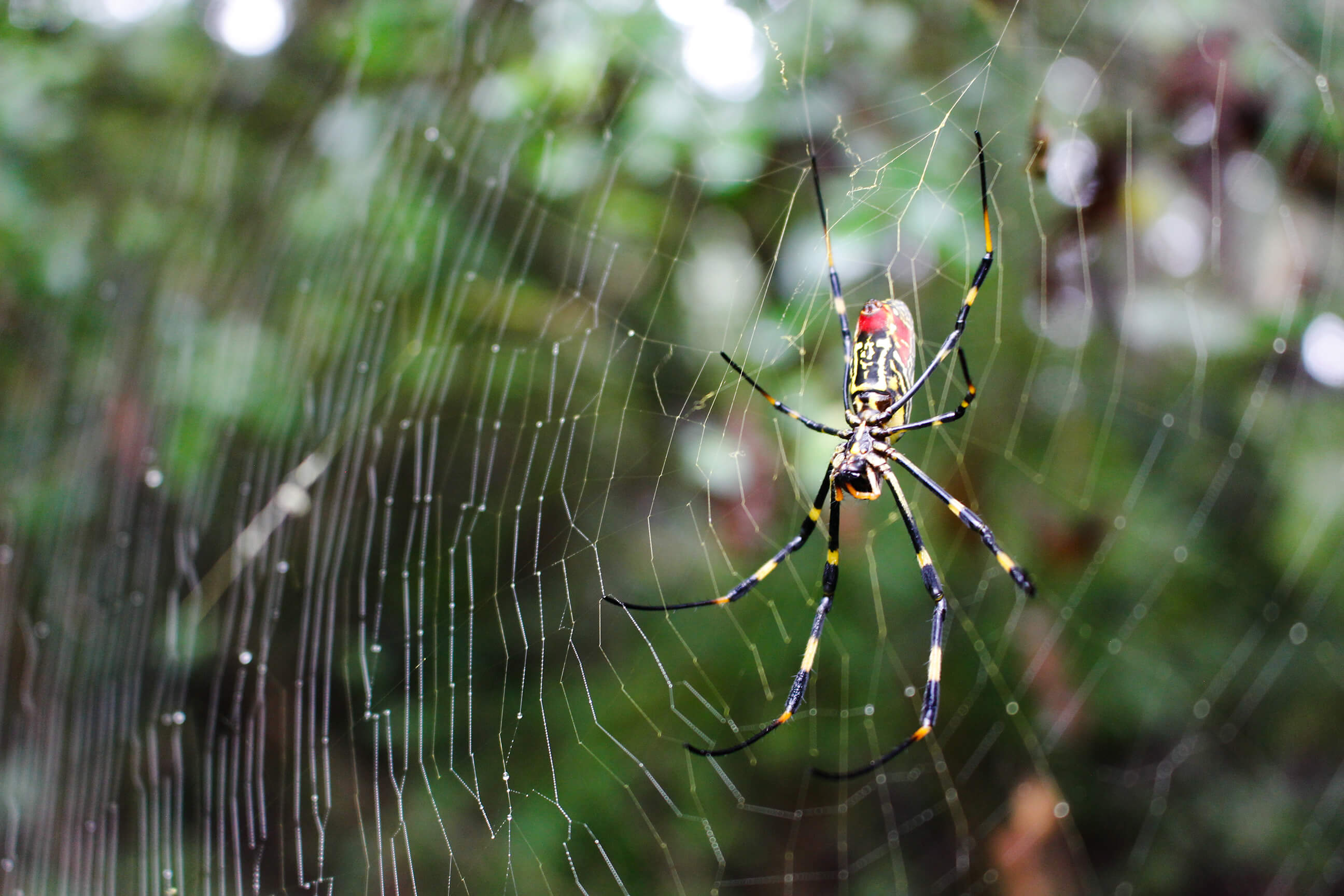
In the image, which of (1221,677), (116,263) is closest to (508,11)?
(116,263)

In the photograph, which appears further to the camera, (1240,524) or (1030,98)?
(1240,524)

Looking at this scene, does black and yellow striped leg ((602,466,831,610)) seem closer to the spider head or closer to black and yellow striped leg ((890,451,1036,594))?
the spider head

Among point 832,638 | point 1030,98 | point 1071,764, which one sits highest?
point 1030,98

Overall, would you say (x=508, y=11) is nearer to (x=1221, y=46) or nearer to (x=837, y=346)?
(x=837, y=346)

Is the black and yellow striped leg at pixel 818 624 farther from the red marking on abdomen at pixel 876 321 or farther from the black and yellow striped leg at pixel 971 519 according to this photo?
the red marking on abdomen at pixel 876 321

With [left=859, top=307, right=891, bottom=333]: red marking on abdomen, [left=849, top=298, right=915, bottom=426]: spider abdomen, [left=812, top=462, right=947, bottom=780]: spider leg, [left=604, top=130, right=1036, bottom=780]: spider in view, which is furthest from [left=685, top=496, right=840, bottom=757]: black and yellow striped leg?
[left=859, top=307, right=891, bottom=333]: red marking on abdomen
